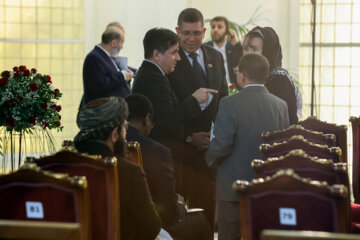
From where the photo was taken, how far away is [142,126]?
351 centimetres

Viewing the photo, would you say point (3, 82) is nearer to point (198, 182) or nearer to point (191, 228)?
point (198, 182)

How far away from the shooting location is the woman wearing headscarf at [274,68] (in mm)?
4566

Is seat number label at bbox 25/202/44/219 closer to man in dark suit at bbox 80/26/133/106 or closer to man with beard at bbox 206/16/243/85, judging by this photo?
man in dark suit at bbox 80/26/133/106

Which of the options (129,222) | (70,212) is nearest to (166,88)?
(129,222)

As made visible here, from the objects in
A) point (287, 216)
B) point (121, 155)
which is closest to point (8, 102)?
point (121, 155)

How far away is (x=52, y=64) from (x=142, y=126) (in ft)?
17.8

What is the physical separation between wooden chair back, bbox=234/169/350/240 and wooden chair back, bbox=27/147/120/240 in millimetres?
613

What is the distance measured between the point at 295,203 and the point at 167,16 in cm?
613

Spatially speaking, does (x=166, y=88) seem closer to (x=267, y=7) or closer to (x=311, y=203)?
(x=311, y=203)

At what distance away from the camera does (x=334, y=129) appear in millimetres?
4457

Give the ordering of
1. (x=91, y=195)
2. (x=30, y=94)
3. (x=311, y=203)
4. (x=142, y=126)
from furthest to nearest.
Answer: (x=30, y=94)
(x=142, y=126)
(x=91, y=195)
(x=311, y=203)

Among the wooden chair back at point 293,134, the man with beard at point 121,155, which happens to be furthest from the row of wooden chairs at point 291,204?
the wooden chair back at point 293,134

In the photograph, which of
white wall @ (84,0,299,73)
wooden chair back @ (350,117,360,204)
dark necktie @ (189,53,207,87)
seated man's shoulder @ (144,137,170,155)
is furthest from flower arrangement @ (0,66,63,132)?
white wall @ (84,0,299,73)

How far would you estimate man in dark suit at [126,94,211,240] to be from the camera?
3.35 metres
